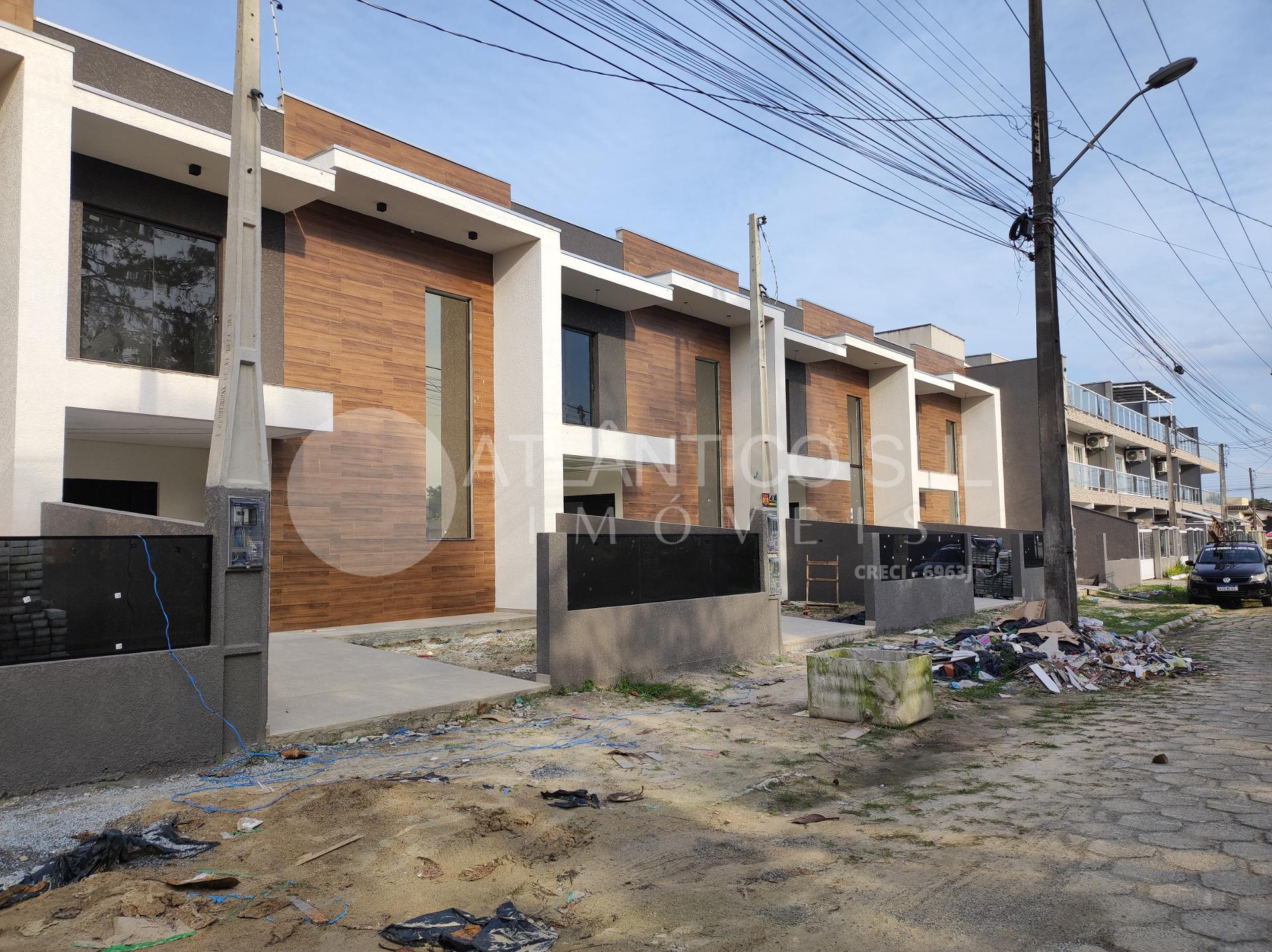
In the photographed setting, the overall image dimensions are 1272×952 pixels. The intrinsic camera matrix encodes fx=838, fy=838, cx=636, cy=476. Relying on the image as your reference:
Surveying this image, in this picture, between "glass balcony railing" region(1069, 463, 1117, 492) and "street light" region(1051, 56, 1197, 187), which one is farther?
"glass balcony railing" region(1069, 463, 1117, 492)

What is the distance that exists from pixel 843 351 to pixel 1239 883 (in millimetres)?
22248

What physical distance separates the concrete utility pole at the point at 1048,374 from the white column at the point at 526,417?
856 centimetres

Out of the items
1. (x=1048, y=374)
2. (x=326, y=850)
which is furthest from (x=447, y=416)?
(x=326, y=850)

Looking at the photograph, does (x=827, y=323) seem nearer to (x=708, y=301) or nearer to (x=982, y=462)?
(x=708, y=301)

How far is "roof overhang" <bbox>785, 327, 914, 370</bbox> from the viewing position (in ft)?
78.6

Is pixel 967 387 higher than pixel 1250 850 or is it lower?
higher

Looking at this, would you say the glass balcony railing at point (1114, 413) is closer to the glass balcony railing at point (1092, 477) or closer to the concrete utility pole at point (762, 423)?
the glass balcony railing at point (1092, 477)

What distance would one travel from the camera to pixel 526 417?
1644 cm

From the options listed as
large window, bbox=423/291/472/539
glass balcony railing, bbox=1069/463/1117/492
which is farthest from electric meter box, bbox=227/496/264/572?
glass balcony railing, bbox=1069/463/1117/492

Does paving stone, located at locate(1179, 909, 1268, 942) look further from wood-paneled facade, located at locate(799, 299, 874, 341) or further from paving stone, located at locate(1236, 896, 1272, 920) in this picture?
wood-paneled facade, located at locate(799, 299, 874, 341)

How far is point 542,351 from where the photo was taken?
1631 cm

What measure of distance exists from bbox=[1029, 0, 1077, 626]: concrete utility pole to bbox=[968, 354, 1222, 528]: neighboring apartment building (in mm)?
9717

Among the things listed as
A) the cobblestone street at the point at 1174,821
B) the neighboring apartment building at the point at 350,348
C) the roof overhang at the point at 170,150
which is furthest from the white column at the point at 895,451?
the roof overhang at the point at 170,150

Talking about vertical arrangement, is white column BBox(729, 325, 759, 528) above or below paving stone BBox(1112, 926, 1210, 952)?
above
